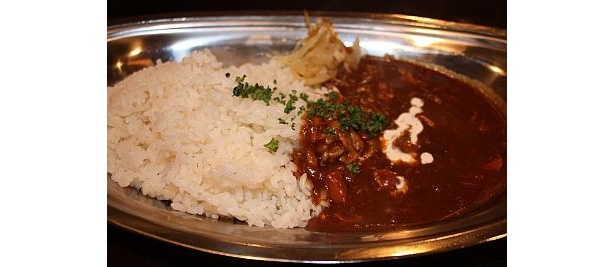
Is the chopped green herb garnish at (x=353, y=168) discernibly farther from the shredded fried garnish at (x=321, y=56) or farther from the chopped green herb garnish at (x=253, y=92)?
the shredded fried garnish at (x=321, y=56)

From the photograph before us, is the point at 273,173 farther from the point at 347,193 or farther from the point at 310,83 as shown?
the point at 310,83

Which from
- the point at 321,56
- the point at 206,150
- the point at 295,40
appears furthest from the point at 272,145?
the point at 295,40

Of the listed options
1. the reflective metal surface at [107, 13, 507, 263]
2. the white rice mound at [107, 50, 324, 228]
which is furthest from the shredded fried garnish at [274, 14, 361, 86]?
the white rice mound at [107, 50, 324, 228]

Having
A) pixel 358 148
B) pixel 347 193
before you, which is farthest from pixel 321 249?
pixel 358 148

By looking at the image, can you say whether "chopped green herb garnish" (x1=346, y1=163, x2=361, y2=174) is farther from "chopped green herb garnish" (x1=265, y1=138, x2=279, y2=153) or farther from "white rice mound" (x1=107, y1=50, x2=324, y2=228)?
"chopped green herb garnish" (x1=265, y1=138, x2=279, y2=153)

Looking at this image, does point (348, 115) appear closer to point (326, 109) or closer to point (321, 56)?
point (326, 109)

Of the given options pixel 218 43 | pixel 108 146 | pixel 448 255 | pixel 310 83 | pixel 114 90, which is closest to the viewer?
pixel 448 255
